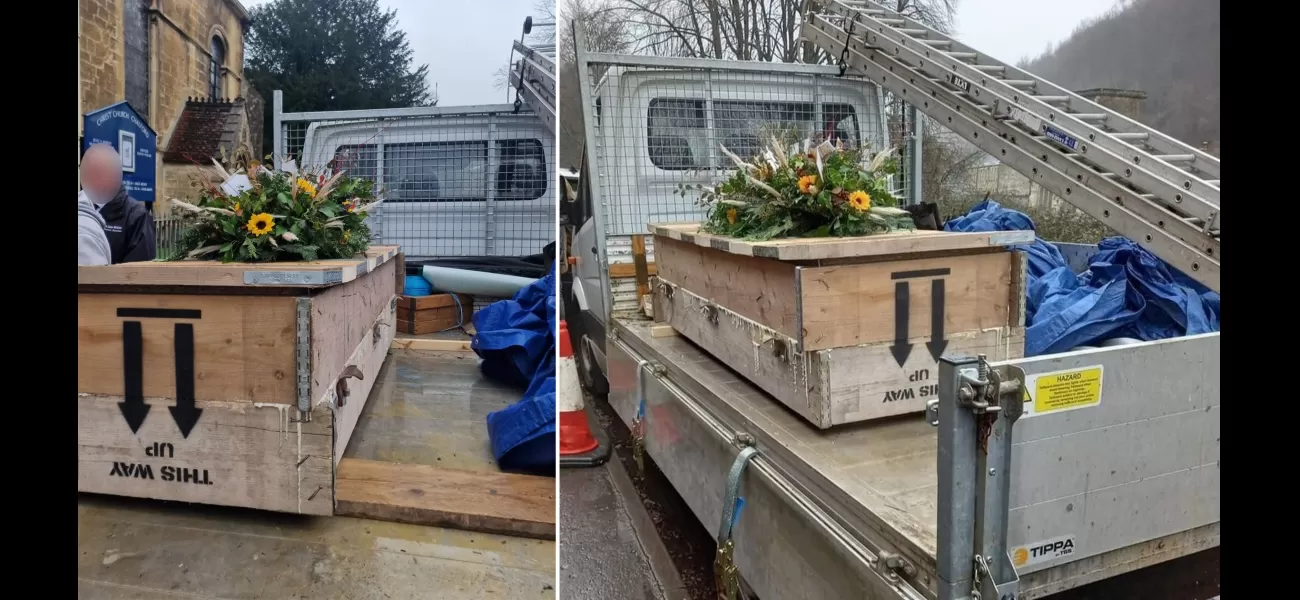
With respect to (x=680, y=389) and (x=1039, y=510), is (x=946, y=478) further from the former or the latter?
(x=680, y=389)

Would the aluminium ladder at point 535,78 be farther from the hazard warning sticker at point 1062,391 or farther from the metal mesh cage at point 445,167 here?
the hazard warning sticker at point 1062,391

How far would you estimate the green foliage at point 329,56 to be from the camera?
168 centimetres

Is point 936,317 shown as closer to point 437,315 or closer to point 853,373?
point 853,373

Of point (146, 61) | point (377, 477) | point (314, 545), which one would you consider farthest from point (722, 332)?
point (146, 61)

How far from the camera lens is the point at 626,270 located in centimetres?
352

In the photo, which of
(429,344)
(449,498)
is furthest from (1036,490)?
(429,344)

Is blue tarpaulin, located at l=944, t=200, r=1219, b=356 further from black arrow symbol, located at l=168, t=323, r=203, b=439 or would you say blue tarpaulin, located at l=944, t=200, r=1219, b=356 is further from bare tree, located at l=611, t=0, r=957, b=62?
bare tree, located at l=611, t=0, r=957, b=62

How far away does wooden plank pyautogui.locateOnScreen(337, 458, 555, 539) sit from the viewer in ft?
6.35

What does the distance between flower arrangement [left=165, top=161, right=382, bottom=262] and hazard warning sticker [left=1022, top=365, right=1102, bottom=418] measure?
1971 millimetres

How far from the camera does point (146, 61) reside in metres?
1.52

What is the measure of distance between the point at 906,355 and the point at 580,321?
3.23m

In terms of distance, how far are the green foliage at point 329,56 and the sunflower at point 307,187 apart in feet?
1.52

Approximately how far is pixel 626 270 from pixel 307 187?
1547mm

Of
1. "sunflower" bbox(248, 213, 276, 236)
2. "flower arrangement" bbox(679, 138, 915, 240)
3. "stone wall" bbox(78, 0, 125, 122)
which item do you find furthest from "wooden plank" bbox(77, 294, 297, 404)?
"flower arrangement" bbox(679, 138, 915, 240)
